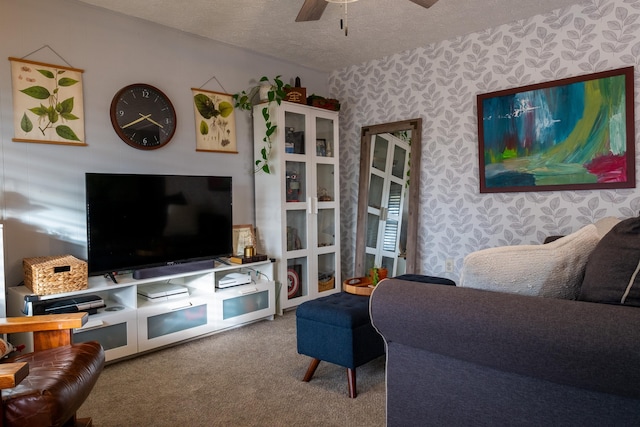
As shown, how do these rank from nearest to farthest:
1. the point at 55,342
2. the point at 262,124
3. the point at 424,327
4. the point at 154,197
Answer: the point at 424,327 → the point at 55,342 → the point at 154,197 → the point at 262,124

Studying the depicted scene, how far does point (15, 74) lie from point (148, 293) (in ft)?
5.35

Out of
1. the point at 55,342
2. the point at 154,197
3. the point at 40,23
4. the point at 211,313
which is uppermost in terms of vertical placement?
the point at 40,23

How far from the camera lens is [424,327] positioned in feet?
4.58

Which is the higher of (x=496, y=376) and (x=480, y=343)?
(x=480, y=343)

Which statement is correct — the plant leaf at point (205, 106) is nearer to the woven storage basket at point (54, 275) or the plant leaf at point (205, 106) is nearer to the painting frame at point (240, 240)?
the painting frame at point (240, 240)

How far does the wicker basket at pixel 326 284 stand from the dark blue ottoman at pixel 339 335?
1.76m

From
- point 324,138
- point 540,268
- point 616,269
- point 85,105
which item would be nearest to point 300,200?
point 324,138

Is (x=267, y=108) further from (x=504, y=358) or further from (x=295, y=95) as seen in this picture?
(x=504, y=358)

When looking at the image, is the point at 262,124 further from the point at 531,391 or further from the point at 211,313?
the point at 531,391

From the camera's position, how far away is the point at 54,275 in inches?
101

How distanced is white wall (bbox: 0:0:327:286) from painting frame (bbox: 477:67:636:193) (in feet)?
7.58

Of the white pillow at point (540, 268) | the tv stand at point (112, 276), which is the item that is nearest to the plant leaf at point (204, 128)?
the tv stand at point (112, 276)

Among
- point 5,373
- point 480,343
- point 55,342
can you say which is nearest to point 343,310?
point 480,343

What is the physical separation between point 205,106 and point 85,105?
0.96m
